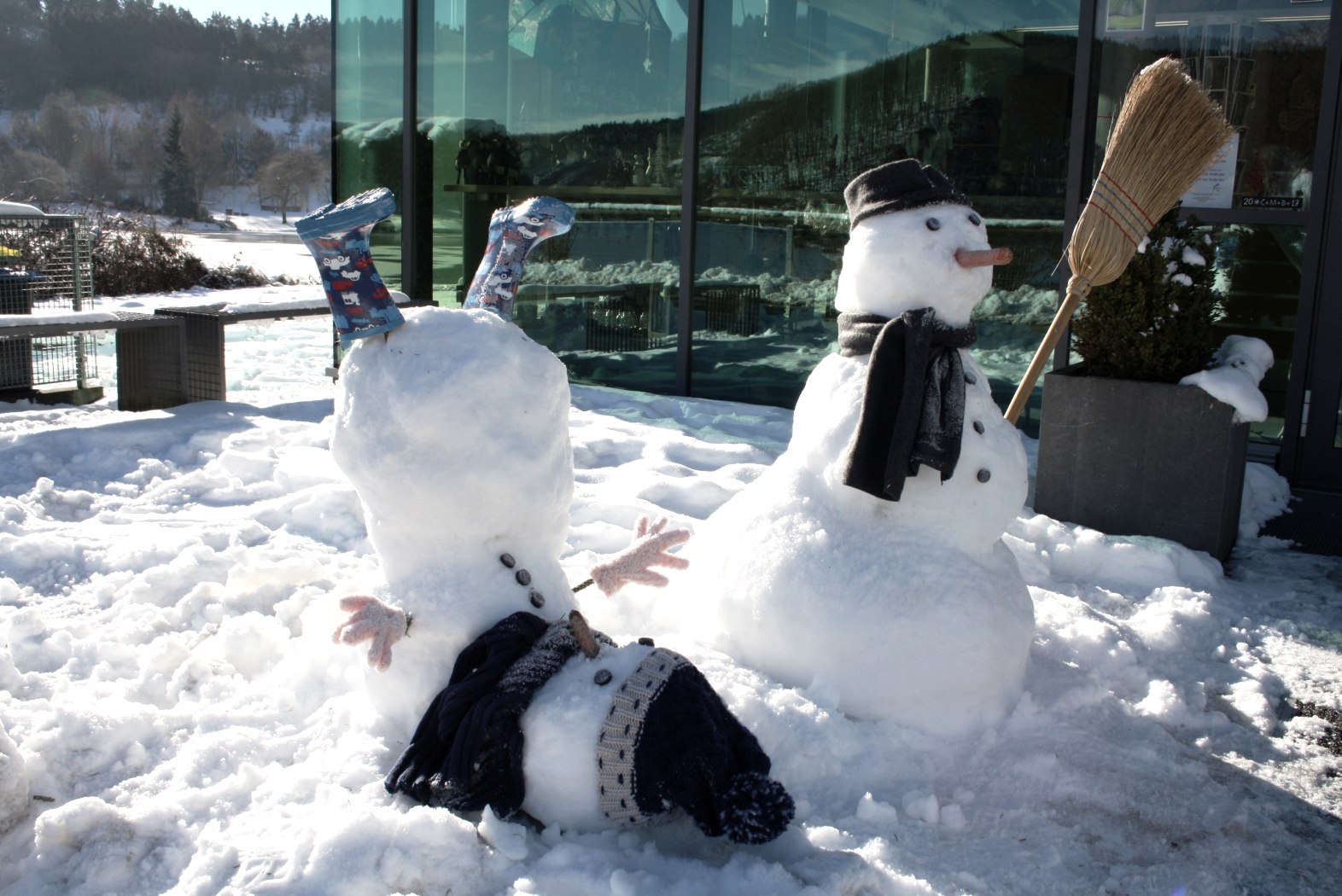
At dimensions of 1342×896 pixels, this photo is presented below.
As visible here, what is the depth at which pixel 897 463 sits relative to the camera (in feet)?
9.91

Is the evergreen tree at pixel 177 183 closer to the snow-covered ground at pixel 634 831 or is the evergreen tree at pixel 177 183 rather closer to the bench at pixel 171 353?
→ the bench at pixel 171 353

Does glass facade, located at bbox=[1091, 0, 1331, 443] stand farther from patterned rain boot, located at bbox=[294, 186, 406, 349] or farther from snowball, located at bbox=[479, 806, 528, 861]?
snowball, located at bbox=[479, 806, 528, 861]

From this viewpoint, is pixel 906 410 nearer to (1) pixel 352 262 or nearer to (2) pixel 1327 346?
(1) pixel 352 262

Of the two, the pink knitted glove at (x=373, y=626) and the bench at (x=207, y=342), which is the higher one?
the bench at (x=207, y=342)

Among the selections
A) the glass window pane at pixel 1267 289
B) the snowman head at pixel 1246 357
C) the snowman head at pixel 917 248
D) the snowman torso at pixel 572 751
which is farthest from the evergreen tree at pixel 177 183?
the snowman torso at pixel 572 751

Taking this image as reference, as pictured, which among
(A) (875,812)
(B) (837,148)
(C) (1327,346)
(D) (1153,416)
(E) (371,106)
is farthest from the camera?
(E) (371,106)

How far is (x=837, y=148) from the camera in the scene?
767cm

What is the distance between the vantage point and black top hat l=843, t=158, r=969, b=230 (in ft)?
10.6

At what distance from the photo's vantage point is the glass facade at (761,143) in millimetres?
6422

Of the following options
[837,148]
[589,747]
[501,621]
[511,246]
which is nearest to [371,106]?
[837,148]

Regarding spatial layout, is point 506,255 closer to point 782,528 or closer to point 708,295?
point 782,528

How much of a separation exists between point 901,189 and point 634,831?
1939 mm

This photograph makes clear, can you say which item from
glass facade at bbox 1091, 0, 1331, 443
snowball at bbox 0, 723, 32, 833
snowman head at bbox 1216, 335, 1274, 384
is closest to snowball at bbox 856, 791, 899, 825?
snowball at bbox 0, 723, 32, 833

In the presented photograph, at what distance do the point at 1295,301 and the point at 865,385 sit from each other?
4.47m
